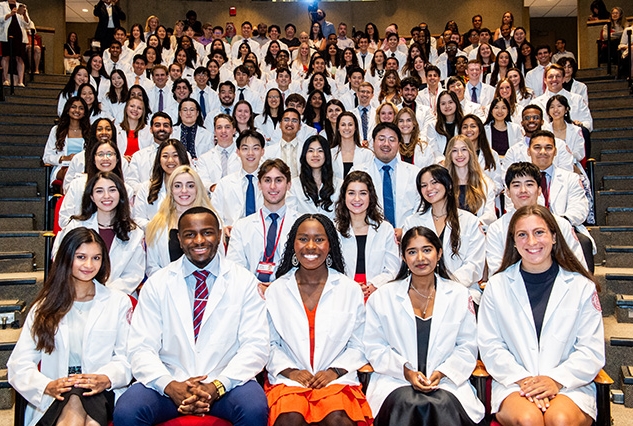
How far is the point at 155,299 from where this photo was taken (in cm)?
310

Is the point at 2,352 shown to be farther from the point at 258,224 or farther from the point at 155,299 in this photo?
the point at 258,224

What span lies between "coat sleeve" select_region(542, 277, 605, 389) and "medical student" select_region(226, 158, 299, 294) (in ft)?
6.42

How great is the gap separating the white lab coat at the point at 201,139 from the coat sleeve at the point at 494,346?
429cm

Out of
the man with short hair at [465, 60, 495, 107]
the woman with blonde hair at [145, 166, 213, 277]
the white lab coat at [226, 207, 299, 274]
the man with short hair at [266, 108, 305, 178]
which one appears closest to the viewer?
the woman with blonde hair at [145, 166, 213, 277]

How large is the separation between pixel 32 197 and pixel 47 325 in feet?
11.5

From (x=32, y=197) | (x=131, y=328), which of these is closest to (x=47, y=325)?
(x=131, y=328)

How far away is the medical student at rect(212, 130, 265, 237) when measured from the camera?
17.1 feet

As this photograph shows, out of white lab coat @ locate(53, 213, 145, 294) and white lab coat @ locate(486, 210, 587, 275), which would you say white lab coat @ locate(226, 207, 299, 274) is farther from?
white lab coat @ locate(486, 210, 587, 275)

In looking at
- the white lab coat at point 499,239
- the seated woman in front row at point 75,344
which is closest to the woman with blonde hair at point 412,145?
the white lab coat at point 499,239

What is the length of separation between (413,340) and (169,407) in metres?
1.22

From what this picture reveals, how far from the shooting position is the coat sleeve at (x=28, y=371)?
9.17ft

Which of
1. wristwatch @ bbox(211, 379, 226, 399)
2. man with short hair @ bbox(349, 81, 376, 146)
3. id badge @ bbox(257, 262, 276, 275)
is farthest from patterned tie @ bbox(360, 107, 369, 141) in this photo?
wristwatch @ bbox(211, 379, 226, 399)

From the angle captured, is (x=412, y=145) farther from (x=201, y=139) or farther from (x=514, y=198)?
(x=201, y=139)

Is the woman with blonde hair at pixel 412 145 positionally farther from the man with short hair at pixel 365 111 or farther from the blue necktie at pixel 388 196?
the man with short hair at pixel 365 111
